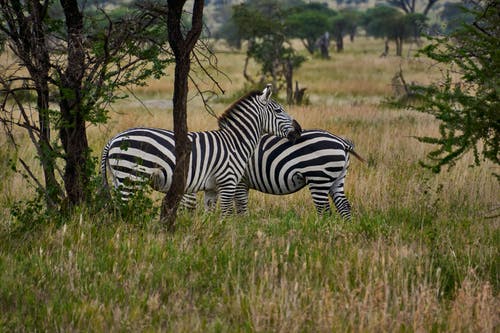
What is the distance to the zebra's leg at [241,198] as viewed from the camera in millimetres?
7700

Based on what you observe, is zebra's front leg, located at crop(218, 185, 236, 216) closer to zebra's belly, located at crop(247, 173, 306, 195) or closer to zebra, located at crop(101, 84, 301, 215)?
zebra, located at crop(101, 84, 301, 215)

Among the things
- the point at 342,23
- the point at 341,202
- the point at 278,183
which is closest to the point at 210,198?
the point at 278,183

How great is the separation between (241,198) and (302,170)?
77 cm

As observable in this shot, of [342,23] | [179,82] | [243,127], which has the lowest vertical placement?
[243,127]

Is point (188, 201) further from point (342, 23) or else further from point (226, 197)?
point (342, 23)

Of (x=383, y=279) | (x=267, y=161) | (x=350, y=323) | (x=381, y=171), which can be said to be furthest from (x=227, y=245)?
(x=381, y=171)

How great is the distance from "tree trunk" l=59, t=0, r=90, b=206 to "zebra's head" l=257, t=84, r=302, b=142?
7.52ft

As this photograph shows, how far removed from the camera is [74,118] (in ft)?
19.9

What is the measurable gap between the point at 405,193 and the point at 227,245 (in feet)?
11.6

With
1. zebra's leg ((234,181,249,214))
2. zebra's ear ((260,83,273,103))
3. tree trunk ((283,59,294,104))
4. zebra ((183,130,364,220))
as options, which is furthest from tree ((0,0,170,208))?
tree trunk ((283,59,294,104))

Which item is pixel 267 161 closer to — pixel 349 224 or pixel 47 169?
pixel 349 224

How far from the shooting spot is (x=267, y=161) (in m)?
7.71

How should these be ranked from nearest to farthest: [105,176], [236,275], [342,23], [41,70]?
1. [236,275]
2. [41,70]
3. [105,176]
4. [342,23]

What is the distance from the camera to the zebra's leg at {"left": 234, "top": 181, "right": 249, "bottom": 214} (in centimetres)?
770
